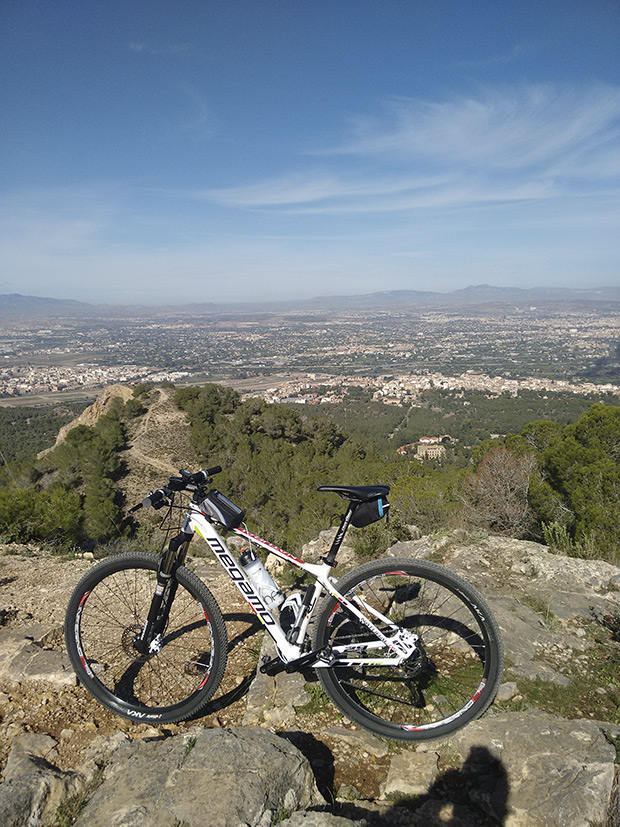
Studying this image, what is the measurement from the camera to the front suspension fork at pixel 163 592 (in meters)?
2.69

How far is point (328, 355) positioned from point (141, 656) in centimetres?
9185

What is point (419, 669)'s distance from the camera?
102 inches

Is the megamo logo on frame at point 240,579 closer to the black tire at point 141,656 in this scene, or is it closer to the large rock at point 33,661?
the black tire at point 141,656

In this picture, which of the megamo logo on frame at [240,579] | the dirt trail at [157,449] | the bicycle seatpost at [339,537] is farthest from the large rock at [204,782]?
the dirt trail at [157,449]

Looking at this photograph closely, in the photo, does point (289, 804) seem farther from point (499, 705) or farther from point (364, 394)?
point (364, 394)

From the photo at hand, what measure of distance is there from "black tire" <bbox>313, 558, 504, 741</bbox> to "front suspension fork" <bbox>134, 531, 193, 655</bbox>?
94 centimetres

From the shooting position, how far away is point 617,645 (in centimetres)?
303

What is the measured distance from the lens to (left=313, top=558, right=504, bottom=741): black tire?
246 centimetres

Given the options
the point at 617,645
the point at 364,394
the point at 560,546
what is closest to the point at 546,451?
the point at 560,546

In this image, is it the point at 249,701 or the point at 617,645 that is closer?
the point at 249,701

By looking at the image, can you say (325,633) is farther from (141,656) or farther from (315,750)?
(141,656)

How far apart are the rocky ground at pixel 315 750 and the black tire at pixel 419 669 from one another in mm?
99

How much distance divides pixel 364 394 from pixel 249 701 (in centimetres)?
5767

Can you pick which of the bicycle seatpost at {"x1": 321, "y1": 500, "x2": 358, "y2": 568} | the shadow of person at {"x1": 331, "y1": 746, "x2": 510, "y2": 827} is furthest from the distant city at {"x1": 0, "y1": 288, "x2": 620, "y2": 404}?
the shadow of person at {"x1": 331, "y1": 746, "x2": 510, "y2": 827}
